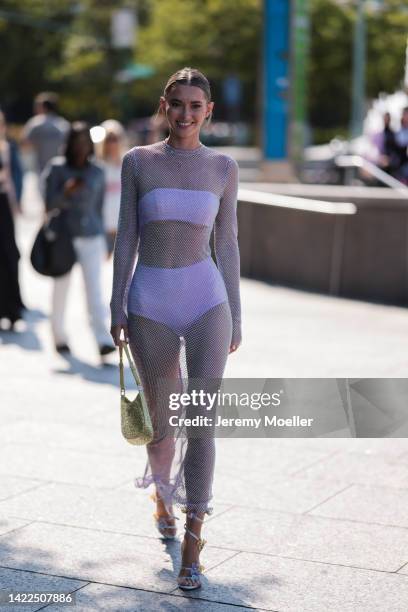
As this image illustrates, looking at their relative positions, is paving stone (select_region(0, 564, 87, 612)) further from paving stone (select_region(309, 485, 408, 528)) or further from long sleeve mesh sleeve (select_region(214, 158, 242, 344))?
paving stone (select_region(309, 485, 408, 528))

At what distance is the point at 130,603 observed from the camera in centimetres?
443

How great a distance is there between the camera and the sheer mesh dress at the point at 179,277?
184 inches

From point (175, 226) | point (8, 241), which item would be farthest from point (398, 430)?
point (8, 241)

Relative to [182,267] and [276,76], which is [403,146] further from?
[182,267]

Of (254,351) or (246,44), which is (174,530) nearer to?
(254,351)

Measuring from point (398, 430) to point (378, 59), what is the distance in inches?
1781

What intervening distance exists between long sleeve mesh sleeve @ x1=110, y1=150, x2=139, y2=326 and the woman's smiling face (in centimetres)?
23

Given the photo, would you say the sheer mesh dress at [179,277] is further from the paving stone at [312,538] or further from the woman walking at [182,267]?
the paving stone at [312,538]

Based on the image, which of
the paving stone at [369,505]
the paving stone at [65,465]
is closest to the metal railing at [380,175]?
the paving stone at [65,465]

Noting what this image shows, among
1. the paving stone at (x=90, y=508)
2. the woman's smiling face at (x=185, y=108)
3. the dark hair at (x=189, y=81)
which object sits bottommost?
the paving stone at (x=90, y=508)

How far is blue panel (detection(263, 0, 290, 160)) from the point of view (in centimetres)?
1845

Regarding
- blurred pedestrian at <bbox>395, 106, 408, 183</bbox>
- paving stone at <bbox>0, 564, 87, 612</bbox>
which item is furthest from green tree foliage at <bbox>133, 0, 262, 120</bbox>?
paving stone at <bbox>0, 564, 87, 612</bbox>

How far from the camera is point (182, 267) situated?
185 inches

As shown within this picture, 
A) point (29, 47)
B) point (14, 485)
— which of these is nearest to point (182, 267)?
point (14, 485)
